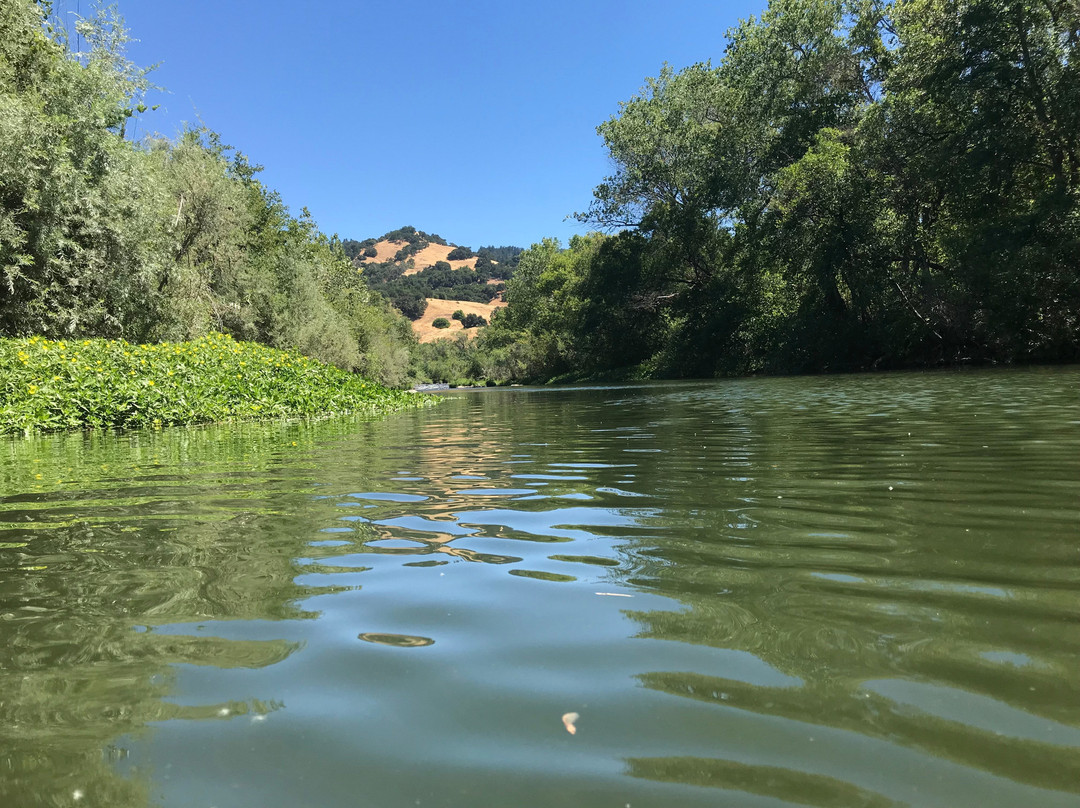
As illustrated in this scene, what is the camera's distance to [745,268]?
4166 cm

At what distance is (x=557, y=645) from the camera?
216 centimetres

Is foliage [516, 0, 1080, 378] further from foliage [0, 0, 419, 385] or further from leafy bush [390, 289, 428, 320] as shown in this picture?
leafy bush [390, 289, 428, 320]

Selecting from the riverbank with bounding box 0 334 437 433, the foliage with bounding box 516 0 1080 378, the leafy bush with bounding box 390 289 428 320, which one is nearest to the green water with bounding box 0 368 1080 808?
the riverbank with bounding box 0 334 437 433

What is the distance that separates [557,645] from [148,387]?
1384cm

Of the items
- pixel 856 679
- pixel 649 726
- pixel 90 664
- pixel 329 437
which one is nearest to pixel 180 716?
pixel 90 664

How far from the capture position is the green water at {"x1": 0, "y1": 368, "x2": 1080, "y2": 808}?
1453mm

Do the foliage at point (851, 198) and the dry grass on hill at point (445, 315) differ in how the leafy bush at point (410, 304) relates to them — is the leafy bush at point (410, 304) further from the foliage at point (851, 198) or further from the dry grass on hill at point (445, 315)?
the foliage at point (851, 198)

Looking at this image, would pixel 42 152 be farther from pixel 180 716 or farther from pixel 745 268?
pixel 745 268

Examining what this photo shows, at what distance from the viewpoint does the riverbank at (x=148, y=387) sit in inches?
491

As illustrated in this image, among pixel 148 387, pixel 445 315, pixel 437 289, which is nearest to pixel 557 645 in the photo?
pixel 148 387

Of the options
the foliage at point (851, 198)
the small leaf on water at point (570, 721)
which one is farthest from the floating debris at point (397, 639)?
the foliage at point (851, 198)

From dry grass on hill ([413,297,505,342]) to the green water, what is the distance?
429ft

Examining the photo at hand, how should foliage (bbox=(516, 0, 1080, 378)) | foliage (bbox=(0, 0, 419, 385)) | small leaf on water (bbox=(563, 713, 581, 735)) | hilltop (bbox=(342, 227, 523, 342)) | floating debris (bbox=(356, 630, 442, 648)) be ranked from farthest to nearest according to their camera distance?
hilltop (bbox=(342, 227, 523, 342)), foliage (bbox=(516, 0, 1080, 378)), foliage (bbox=(0, 0, 419, 385)), floating debris (bbox=(356, 630, 442, 648)), small leaf on water (bbox=(563, 713, 581, 735))

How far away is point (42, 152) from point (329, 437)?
44.3 ft
